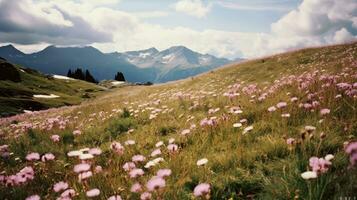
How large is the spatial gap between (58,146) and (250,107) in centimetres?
441

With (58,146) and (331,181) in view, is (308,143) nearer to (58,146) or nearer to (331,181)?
(331,181)

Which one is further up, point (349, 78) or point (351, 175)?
point (349, 78)

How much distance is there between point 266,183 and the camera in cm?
371

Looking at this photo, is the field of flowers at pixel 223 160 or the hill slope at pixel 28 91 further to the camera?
the hill slope at pixel 28 91

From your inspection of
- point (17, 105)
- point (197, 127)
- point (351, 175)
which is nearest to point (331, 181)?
point (351, 175)

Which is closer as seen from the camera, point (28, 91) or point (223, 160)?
point (223, 160)

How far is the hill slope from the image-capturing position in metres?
69.5

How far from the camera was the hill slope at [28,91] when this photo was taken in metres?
69.5

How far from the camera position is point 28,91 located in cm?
8838

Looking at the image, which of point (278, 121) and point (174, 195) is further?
point (278, 121)

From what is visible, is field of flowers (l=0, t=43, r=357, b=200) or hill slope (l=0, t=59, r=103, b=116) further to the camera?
hill slope (l=0, t=59, r=103, b=116)

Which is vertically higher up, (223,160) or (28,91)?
(28,91)

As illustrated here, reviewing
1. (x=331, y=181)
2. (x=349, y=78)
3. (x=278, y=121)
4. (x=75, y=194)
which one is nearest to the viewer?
(x=331, y=181)

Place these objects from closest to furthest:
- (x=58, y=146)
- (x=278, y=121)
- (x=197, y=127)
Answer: (x=278, y=121) → (x=197, y=127) → (x=58, y=146)
